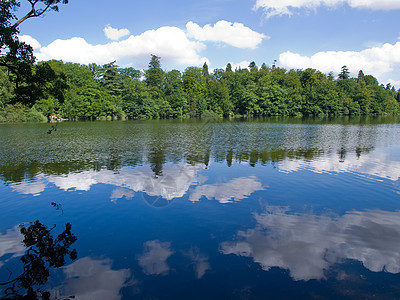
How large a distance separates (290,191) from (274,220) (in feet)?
12.0

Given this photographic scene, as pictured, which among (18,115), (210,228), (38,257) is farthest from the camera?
(18,115)

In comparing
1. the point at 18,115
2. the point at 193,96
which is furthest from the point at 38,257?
the point at 193,96

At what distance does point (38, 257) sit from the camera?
7441 millimetres

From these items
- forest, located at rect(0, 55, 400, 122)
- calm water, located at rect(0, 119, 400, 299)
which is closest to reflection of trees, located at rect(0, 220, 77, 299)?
calm water, located at rect(0, 119, 400, 299)

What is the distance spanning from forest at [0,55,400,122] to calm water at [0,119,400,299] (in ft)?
212

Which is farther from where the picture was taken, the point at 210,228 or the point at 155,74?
the point at 155,74

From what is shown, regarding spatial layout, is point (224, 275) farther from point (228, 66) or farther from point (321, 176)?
point (228, 66)

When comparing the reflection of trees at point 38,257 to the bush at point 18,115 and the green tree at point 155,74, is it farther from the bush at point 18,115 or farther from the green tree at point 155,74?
the green tree at point 155,74

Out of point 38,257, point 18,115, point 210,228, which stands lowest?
point 38,257

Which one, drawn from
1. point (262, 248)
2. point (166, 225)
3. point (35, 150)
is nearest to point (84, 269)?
point (166, 225)

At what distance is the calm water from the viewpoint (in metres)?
6.23

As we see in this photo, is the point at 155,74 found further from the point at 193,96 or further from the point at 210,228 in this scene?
the point at 210,228

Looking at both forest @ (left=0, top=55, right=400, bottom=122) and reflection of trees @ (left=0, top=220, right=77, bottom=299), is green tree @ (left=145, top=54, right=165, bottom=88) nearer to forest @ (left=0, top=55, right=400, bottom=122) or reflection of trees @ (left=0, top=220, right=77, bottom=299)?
forest @ (left=0, top=55, right=400, bottom=122)

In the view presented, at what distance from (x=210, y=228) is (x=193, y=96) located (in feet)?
298
